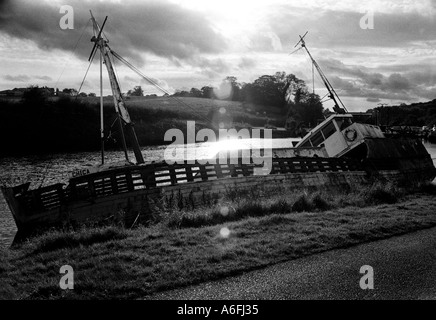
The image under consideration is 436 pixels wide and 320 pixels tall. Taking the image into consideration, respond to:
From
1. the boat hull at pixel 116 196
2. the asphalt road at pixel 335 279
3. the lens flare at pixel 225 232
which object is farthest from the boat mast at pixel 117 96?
the asphalt road at pixel 335 279

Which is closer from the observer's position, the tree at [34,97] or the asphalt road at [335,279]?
the asphalt road at [335,279]

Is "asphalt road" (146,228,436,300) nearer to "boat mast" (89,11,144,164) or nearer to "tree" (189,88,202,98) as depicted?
"boat mast" (89,11,144,164)

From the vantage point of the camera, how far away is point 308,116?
126 metres

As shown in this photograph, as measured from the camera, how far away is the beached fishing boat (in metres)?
14.6

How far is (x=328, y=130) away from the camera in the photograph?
25812mm

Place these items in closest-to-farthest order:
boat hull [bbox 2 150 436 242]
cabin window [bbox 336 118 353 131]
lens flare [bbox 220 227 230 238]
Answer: lens flare [bbox 220 227 230 238], boat hull [bbox 2 150 436 242], cabin window [bbox 336 118 353 131]

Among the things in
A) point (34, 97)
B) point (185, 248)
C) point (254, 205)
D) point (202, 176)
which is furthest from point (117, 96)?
point (34, 97)

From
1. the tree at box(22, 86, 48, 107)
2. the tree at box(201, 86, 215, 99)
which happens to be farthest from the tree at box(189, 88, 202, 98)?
→ the tree at box(22, 86, 48, 107)

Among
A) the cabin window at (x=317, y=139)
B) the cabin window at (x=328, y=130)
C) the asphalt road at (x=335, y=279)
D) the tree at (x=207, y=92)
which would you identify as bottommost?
the asphalt road at (x=335, y=279)

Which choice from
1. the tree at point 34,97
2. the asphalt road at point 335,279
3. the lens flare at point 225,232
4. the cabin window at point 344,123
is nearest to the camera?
the asphalt road at point 335,279

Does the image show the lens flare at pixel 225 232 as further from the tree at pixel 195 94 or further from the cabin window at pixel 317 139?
the tree at pixel 195 94

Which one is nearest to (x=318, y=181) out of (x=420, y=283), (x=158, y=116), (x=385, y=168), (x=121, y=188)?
(x=385, y=168)

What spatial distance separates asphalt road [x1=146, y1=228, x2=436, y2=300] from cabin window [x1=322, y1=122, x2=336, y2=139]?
1739cm

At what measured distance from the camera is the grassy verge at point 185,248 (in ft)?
22.3
